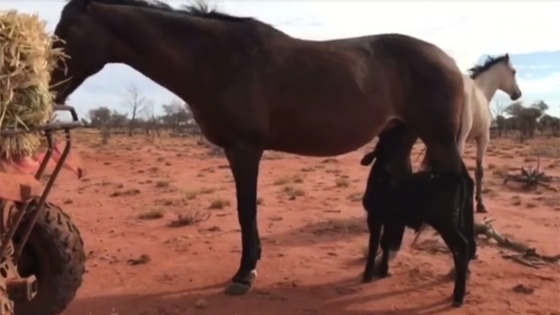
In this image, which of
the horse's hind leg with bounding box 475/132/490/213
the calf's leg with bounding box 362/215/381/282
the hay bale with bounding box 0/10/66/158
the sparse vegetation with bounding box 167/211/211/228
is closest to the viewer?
the hay bale with bounding box 0/10/66/158

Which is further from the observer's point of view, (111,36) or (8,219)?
(111,36)

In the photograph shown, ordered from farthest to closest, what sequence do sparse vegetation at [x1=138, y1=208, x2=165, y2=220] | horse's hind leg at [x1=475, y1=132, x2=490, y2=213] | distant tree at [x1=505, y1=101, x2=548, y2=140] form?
1. distant tree at [x1=505, y1=101, x2=548, y2=140]
2. horse's hind leg at [x1=475, y1=132, x2=490, y2=213]
3. sparse vegetation at [x1=138, y1=208, x2=165, y2=220]

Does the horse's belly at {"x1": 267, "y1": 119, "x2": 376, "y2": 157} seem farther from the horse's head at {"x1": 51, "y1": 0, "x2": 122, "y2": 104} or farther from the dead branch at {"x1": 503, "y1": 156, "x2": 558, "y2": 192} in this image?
the dead branch at {"x1": 503, "y1": 156, "x2": 558, "y2": 192}

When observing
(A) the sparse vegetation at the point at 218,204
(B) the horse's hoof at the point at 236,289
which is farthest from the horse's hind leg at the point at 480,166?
(B) the horse's hoof at the point at 236,289

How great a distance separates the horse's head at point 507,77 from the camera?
11936 mm

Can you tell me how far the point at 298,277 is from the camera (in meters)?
6.31

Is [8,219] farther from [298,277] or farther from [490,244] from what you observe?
[490,244]

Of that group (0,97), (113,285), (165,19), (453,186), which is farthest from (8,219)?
(453,186)

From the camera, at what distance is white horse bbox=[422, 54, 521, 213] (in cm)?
1026

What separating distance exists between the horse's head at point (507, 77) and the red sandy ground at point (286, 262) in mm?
2111

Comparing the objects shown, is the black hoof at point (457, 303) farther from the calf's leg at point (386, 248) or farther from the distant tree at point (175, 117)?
the distant tree at point (175, 117)

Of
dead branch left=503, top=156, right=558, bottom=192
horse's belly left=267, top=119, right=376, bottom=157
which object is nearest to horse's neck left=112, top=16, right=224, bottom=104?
horse's belly left=267, top=119, right=376, bottom=157

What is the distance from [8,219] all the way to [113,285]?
2.10m

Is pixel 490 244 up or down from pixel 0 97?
down
